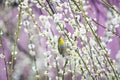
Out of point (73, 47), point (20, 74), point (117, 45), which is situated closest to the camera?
point (73, 47)

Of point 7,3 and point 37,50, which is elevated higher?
point 7,3

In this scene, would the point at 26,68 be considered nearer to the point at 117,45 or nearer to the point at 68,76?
the point at 68,76

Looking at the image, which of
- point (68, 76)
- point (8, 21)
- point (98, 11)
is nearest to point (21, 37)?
point (8, 21)

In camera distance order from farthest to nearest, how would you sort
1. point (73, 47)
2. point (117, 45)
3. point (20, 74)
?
point (117, 45) → point (20, 74) → point (73, 47)

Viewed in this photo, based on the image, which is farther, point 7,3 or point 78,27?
point 7,3

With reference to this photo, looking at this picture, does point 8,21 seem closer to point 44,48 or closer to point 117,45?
point 44,48

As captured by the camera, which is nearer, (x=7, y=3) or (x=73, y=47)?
(x=73, y=47)

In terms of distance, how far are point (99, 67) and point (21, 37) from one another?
1.05 ft

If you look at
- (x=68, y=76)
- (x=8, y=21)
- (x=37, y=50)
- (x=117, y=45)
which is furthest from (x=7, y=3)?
(x=117, y=45)

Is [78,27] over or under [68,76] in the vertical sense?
over

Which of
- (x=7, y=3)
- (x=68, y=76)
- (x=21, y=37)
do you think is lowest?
(x=68, y=76)

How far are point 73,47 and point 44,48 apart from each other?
0.29m

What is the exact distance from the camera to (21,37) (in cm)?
100

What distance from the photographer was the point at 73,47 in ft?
2.29
